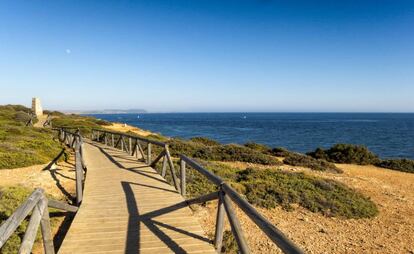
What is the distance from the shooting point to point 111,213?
20.8 ft

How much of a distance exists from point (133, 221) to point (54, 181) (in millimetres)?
6724

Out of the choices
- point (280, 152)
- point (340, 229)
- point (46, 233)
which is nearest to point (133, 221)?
point (46, 233)

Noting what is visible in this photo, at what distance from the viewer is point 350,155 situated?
23703 millimetres

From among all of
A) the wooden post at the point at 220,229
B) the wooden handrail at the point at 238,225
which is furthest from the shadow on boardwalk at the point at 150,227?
the wooden handrail at the point at 238,225

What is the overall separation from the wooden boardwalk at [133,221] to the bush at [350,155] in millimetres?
18969

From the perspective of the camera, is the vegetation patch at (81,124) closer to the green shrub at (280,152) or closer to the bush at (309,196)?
the green shrub at (280,152)

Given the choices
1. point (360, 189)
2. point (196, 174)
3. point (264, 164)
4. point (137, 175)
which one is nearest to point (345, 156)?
point (264, 164)

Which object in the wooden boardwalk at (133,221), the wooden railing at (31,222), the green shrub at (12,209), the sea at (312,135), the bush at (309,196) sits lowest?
the sea at (312,135)

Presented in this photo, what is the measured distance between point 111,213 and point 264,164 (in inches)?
543

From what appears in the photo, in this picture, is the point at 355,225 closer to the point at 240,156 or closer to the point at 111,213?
the point at 111,213

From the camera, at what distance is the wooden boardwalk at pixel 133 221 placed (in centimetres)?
481

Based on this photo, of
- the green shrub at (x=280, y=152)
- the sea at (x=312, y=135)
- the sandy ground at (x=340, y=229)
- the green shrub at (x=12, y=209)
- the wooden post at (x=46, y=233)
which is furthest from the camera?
the sea at (x=312, y=135)

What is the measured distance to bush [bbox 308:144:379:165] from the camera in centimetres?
2309

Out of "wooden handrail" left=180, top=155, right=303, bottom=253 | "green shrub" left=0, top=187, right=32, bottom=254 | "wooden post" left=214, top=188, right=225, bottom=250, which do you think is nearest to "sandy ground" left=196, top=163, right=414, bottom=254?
"wooden post" left=214, top=188, right=225, bottom=250
